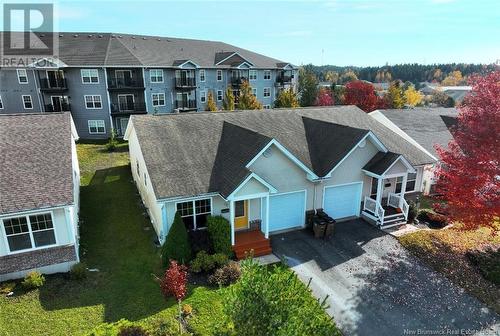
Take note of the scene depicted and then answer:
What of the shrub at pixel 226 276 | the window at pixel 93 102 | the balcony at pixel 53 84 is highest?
the balcony at pixel 53 84

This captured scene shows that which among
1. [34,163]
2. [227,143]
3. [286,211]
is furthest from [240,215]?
[34,163]

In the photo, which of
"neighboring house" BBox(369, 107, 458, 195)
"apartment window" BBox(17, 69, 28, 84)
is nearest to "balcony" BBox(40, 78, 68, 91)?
"apartment window" BBox(17, 69, 28, 84)

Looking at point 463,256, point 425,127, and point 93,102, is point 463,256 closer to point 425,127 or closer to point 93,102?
point 425,127

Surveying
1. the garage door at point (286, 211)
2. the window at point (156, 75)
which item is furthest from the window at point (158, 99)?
the garage door at point (286, 211)

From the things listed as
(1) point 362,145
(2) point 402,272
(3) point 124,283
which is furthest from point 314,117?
(3) point 124,283

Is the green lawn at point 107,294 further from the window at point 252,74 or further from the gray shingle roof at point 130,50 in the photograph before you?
the window at point 252,74

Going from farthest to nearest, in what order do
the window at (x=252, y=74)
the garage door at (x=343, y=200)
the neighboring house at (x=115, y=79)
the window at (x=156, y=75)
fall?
the window at (x=252, y=74) → the window at (x=156, y=75) → the neighboring house at (x=115, y=79) → the garage door at (x=343, y=200)
